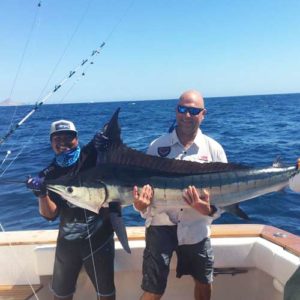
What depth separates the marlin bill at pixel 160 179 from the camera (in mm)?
2498

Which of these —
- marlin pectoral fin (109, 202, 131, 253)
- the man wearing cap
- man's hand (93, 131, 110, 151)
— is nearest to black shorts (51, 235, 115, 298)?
the man wearing cap

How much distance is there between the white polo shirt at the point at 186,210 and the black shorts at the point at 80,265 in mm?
409

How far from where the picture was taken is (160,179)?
2572mm

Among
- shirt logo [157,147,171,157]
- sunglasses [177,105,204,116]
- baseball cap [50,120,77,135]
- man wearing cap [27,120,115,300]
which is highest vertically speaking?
sunglasses [177,105,204,116]

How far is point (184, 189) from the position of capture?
254 cm

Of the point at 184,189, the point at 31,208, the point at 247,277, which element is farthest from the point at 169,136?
the point at 31,208

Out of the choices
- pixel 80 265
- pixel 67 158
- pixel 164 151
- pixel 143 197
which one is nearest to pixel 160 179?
pixel 143 197

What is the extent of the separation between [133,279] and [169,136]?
130cm

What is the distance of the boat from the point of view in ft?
10.2

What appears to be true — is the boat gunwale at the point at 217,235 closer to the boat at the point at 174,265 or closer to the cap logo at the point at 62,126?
the boat at the point at 174,265

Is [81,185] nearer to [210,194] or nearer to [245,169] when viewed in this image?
[210,194]

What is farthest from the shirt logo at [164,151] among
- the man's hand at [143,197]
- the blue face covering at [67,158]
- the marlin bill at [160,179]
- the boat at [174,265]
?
the boat at [174,265]

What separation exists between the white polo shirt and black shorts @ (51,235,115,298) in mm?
409

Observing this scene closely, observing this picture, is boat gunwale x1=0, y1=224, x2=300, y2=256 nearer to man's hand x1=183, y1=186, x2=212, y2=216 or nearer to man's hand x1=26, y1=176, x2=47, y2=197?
man's hand x1=183, y1=186, x2=212, y2=216
